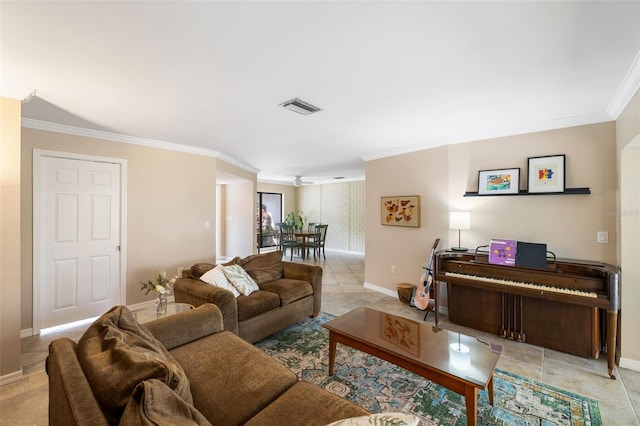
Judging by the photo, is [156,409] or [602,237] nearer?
[156,409]

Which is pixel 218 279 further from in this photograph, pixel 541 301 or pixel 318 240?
pixel 318 240

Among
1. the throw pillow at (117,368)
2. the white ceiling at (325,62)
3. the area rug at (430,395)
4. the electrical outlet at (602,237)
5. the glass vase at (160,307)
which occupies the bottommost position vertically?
the area rug at (430,395)

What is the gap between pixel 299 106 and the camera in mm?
2660

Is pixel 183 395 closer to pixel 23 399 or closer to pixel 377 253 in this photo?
pixel 23 399

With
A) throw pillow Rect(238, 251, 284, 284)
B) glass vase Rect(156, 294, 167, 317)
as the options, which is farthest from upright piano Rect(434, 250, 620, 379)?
glass vase Rect(156, 294, 167, 317)

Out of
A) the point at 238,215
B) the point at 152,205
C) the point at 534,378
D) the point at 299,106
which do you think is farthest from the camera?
the point at 238,215

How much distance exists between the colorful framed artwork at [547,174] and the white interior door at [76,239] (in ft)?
16.7

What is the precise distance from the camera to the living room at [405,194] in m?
2.35

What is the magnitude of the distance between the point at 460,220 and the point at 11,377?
4.59m

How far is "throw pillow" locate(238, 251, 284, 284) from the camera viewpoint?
11.4 ft

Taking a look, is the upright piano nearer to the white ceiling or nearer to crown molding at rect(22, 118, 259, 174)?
the white ceiling

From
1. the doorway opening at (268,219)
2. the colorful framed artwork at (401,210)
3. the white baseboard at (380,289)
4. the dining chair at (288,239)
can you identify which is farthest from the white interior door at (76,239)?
the doorway opening at (268,219)

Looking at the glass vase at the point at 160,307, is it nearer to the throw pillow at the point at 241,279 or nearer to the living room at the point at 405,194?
the throw pillow at the point at 241,279

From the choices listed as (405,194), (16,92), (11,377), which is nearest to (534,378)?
(405,194)
